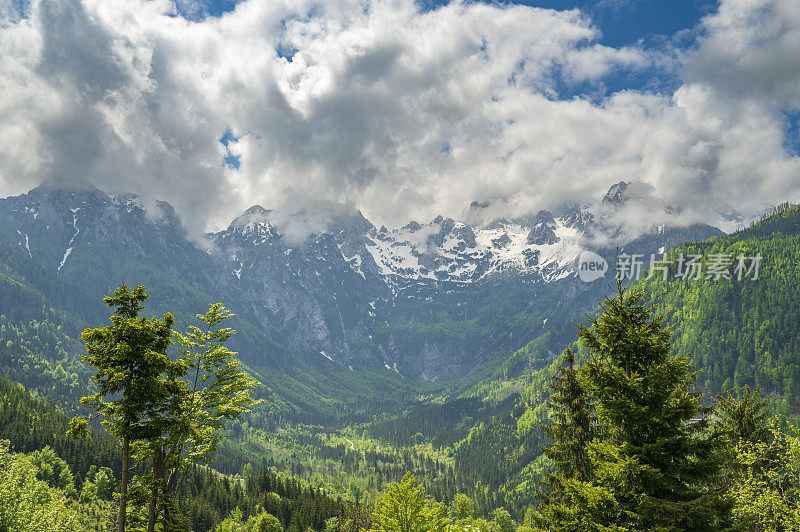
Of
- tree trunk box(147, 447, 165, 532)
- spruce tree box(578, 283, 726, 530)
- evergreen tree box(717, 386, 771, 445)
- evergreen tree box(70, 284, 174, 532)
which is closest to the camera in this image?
spruce tree box(578, 283, 726, 530)

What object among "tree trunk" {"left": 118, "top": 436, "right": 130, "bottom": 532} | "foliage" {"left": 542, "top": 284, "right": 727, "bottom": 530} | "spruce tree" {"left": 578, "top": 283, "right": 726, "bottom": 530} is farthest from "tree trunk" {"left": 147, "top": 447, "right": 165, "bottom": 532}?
"spruce tree" {"left": 578, "top": 283, "right": 726, "bottom": 530}

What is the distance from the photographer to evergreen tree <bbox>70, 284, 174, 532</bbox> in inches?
832

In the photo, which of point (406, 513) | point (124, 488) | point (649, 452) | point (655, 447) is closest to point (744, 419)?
point (649, 452)

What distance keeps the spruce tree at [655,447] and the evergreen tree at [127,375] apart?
818 inches

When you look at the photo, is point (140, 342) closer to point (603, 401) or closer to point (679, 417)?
point (603, 401)

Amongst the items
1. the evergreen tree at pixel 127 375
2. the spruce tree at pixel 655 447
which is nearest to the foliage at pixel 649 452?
the spruce tree at pixel 655 447

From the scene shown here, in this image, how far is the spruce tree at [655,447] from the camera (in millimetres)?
15664

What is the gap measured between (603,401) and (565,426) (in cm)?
1295

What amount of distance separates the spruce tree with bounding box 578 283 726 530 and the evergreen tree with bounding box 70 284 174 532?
20.8 metres

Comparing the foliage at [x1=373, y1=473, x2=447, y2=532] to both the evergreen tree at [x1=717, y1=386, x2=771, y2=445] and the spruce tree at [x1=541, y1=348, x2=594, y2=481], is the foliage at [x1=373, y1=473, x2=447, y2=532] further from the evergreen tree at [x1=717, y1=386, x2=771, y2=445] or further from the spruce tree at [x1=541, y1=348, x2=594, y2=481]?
the evergreen tree at [x1=717, y1=386, x2=771, y2=445]

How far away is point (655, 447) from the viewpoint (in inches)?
635

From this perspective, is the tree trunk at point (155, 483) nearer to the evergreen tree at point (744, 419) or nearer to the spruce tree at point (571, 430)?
the spruce tree at point (571, 430)

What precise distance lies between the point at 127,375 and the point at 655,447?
23.8 meters

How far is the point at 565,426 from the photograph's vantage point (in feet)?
93.9
